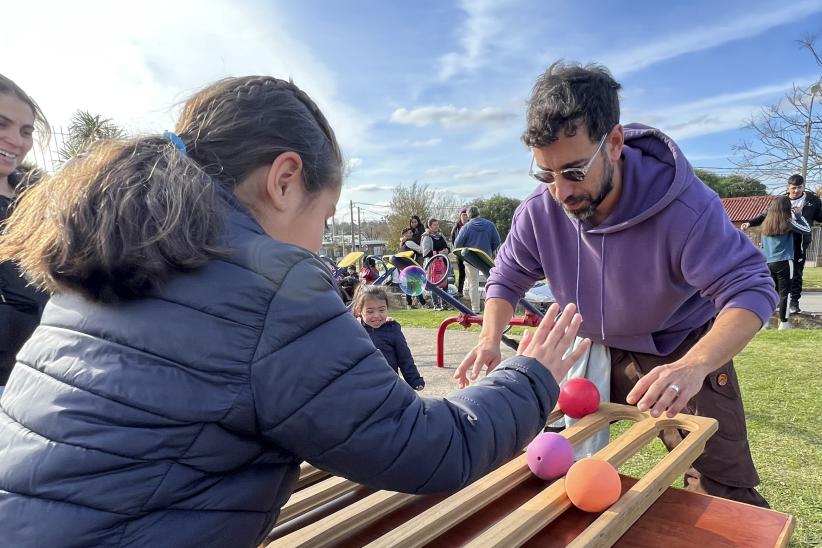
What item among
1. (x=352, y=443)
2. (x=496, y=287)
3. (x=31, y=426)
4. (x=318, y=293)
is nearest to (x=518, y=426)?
(x=352, y=443)

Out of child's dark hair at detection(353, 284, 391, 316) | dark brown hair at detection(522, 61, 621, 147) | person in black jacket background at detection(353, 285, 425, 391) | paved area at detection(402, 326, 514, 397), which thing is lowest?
paved area at detection(402, 326, 514, 397)

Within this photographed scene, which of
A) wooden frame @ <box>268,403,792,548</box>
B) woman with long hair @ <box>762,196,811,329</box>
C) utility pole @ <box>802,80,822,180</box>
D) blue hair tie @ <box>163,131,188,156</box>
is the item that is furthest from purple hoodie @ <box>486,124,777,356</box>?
utility pole @ <box>802,80,822,180</box>

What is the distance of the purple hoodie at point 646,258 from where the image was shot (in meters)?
1.77

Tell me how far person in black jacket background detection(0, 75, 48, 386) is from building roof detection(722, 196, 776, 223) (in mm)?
40704

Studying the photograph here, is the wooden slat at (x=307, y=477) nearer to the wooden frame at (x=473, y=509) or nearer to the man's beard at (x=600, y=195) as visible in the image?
the wooden frame at (x=473, y=509)

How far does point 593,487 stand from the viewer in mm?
1217

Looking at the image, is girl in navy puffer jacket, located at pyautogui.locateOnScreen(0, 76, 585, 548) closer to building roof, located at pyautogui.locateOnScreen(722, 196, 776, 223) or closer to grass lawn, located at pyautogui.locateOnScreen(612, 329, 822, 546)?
grass lawn, located at pyautogui.locateOnScreen(612, 329, 822, 546)

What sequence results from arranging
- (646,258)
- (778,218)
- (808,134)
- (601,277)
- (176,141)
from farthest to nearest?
1. (808,134)
2. (778,218)
3. (601,277)
4. (646,258)
5. (176,141)

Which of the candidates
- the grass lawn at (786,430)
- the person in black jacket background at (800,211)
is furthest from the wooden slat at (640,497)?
the person in black jacket background at (800,211)

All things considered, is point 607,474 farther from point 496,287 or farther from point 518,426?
point 496,287

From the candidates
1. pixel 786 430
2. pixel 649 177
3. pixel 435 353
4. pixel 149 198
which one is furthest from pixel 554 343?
pixel 435 353

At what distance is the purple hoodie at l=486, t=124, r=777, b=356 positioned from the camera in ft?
5.79

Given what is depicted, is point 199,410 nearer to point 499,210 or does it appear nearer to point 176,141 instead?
point 176,141

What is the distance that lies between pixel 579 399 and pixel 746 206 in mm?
43524
